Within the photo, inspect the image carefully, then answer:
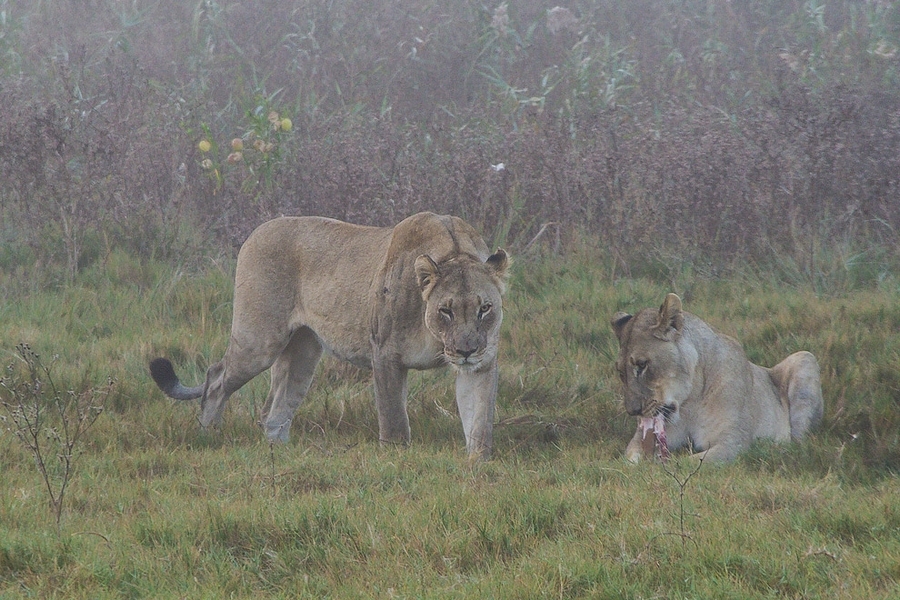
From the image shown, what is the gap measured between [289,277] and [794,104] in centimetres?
514

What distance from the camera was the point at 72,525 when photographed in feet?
15.5

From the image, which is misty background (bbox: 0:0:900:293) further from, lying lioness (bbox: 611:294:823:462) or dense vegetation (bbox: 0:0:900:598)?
lying lioness (bbox: 611:294:823:462)

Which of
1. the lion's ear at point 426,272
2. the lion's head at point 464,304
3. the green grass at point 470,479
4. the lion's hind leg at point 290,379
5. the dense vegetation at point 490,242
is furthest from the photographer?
the lion's hind leg at point 290,379

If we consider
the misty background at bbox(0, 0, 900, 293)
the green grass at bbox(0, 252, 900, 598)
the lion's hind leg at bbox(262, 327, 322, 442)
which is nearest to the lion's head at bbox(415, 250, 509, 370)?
the green grass at bbox(0, 252, 900, 598)

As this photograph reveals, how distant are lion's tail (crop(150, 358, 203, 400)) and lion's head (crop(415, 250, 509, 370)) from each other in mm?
1817

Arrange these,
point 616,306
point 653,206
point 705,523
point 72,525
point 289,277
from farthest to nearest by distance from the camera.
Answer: point 653,206, point 616,306, point 289,277, point 72,525, point 705,523

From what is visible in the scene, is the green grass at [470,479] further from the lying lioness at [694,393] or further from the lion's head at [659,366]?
the lion's head at [659,366]

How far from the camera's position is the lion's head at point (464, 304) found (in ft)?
19.6

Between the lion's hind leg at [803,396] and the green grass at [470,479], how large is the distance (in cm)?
13

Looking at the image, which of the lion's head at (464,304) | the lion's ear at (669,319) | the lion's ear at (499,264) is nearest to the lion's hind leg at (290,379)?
the lion's head at (464,304)

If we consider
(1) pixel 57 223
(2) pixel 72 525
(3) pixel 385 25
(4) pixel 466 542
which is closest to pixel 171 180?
(1) pixel 57 223

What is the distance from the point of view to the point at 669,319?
20.8ft

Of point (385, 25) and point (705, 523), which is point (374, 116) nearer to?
point (385, 25)

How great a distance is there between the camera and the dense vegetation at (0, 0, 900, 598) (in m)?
4.35
